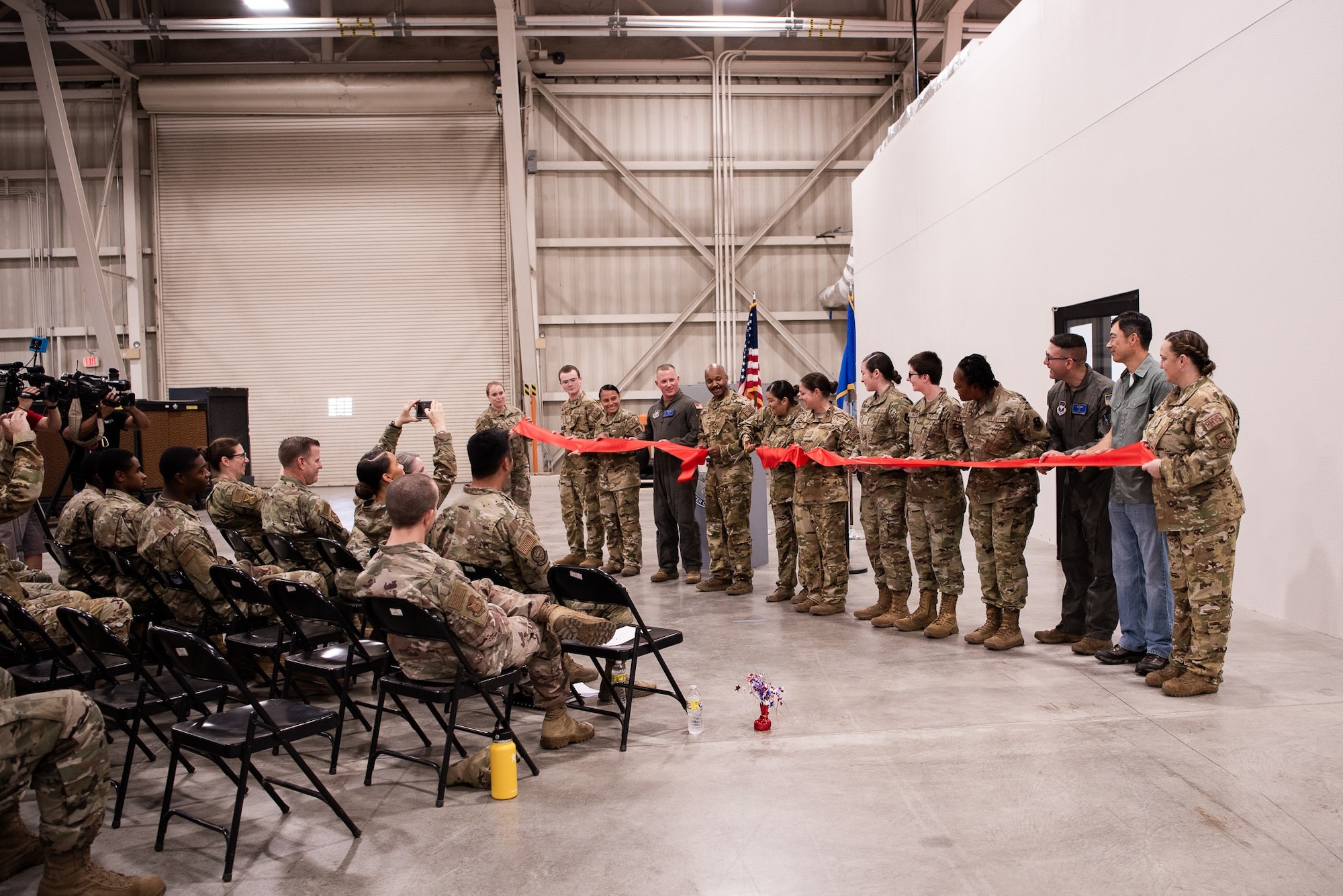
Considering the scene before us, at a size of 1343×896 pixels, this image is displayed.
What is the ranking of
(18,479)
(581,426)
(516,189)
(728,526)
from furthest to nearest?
1. (516,189)
2. (581,426)
3. (728,526)
4. (18,479)

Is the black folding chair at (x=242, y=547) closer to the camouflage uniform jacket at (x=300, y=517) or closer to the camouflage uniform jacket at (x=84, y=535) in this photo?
the camouflage uniform jacket at (x=300, y=517)

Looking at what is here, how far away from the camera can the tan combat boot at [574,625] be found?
409 cm

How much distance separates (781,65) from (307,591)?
15734mm

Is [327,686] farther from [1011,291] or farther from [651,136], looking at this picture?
[651,136]

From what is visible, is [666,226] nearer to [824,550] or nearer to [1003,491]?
[824,550]

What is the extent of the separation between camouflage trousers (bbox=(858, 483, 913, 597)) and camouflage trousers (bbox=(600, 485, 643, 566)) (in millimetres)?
2560

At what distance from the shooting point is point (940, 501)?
18.8 ft

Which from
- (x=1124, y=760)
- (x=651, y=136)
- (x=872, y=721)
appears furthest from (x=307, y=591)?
(x=651, y=136)

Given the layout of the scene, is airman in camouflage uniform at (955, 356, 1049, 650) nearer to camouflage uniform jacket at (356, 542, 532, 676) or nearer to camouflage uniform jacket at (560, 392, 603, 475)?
camouflage uniform jacket at (356, 542, 532, 676)

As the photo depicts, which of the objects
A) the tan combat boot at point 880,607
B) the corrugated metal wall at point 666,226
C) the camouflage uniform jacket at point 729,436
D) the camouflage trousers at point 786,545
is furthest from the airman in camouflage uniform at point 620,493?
the corrugated metal wall at point 666,226

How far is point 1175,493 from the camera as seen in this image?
4.45m

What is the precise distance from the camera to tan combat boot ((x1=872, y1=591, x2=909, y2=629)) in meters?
6.16

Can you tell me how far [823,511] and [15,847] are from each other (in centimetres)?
468

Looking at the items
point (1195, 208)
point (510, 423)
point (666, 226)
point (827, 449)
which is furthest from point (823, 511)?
point (666, 226)
